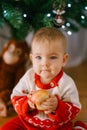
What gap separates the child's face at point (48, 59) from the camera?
1.22 metres

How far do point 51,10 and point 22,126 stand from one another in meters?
0.54

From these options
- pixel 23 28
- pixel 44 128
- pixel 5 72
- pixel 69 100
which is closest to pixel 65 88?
pixel 69 100

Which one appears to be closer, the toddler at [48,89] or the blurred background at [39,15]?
the toddler at [48,89]

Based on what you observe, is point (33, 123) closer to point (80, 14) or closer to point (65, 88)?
point (65, 88)

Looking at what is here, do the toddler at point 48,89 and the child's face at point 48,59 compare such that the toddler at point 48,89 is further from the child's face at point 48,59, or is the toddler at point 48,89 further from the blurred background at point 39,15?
the blurred background at point 39,15

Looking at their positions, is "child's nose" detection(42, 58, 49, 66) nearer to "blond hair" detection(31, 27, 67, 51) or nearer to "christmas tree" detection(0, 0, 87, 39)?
"blond hair" detection(31, 27, 67, 51)

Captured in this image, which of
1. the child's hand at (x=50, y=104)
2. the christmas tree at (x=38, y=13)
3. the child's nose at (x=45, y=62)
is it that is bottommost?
the child's hand at (x=50, y=104)

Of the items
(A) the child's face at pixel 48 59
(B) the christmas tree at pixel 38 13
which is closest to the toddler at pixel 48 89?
(A) the child's face at pixel 48 59

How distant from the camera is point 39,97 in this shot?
1.21m

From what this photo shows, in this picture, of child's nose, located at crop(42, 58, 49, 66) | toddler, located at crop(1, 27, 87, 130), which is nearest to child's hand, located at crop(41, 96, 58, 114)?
toddler, located at crop(1, 27, 87, 130)

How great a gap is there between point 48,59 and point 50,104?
0.54ft

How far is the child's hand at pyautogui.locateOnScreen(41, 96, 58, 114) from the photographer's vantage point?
3.96 feet

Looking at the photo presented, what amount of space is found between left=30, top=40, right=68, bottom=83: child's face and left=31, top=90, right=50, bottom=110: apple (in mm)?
72

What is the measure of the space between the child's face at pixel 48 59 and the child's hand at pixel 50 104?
0.31 feet
